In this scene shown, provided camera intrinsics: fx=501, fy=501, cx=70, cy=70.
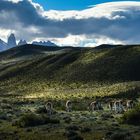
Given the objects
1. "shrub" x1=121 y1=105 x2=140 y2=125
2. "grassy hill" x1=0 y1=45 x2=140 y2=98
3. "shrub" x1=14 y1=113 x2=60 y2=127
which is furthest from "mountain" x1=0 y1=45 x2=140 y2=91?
"shrub" x1=14 y1=113 x2=60 y2=127

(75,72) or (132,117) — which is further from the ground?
(75,72)

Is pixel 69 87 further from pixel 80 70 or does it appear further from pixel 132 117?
pixel 132 117

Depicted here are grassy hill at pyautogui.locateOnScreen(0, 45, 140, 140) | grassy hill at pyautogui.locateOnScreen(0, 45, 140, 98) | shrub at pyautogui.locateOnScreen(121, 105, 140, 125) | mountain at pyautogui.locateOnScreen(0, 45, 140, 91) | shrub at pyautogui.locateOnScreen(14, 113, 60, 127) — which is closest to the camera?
grassy hill at pyautogui.locateOnScreen(0, 45, 140, 140)

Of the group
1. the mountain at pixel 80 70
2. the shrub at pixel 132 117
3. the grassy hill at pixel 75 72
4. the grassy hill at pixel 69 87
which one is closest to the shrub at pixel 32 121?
the grassy hill at pixel 69 87

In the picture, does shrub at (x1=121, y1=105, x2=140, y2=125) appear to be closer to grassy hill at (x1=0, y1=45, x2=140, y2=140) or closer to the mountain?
grassy hill at (x1=0, y1=45, x2=140, y2=140)

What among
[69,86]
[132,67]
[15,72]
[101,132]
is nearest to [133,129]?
[101,132]

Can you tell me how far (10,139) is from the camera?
110 ft

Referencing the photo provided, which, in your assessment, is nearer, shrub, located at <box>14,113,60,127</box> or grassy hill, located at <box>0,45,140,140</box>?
grassy hill, located at <box>0,45,140,140</box>

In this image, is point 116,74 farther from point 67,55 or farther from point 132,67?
point 67,55

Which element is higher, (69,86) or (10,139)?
(69,86)

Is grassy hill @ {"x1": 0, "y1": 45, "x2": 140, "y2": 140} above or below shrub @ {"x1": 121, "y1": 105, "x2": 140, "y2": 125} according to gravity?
above

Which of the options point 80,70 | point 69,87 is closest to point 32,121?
point 69,87

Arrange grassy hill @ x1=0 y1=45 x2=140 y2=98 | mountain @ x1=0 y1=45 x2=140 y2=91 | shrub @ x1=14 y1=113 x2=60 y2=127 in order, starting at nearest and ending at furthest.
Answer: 1. shrub @ x1=14 y1=113 x2=60 y2=127
2. grassy hill @ x1=0 y1=45 x2=140 y2=98
3. mountain @ x1=0 y1=45 x2=140 y2=91

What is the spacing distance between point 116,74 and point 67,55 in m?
48.8
